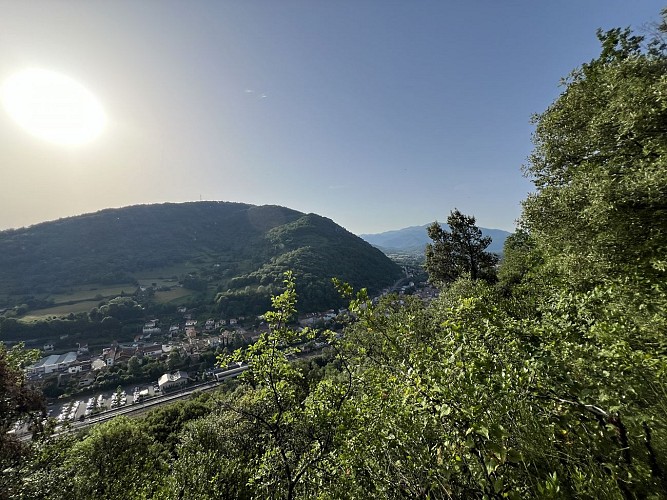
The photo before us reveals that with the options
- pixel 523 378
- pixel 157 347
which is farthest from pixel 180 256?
pixel 523 378

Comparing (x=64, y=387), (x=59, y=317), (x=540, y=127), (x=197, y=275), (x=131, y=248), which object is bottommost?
(x=64, y=387)

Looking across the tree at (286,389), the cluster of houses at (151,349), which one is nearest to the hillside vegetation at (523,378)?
the tree at (286,389)

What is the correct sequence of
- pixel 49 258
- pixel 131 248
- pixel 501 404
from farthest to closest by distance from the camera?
pixel 131 248 < pixel 49 258 < pixel 501 404

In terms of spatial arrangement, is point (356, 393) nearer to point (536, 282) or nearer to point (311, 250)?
point (536, 282)

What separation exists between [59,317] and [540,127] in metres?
131

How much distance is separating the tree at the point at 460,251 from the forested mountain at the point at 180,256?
8114 centimetres

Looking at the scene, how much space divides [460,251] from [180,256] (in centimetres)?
17418

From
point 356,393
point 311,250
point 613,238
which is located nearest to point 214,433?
point 356,393

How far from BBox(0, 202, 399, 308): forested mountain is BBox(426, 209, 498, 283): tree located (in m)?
81.1

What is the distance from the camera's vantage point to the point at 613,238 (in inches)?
329

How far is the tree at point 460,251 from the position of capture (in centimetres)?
2484

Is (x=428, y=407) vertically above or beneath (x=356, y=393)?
above

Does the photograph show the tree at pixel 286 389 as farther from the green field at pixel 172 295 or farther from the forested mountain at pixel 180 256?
the green field at pixel 172 295

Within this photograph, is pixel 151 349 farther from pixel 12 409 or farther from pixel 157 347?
pixel 12 409
